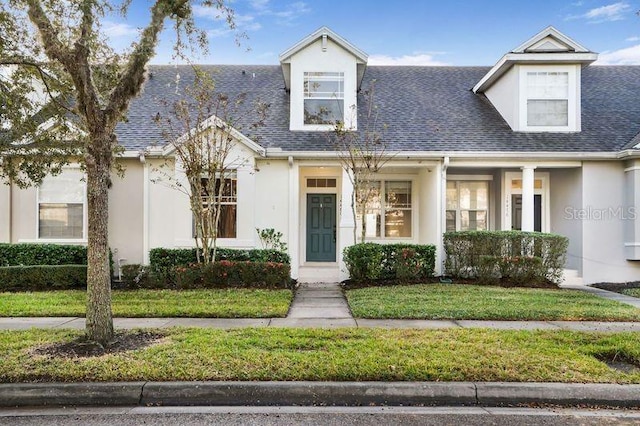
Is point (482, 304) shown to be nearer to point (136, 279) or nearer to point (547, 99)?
point (547, 99)

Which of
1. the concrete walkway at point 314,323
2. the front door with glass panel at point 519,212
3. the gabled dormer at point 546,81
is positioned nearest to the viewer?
the concrete walkway at point 314,323

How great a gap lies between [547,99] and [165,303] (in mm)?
12107

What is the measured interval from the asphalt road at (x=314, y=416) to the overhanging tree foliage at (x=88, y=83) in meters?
1.50

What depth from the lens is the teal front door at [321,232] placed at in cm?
1367

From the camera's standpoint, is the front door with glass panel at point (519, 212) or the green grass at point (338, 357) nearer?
the green grass at point (338, 357)

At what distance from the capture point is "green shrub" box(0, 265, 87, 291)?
10.2 meters

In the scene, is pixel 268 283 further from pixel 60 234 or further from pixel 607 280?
pixel 607 280

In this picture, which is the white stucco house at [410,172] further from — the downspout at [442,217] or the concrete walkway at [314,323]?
the concrete walkway at [314,323]

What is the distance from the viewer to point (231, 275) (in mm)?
10336

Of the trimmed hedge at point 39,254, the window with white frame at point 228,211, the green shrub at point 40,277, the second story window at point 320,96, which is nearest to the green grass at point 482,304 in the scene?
the window with white frame at point 228,211

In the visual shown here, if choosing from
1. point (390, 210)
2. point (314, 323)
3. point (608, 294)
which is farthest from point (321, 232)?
point (608, 294)

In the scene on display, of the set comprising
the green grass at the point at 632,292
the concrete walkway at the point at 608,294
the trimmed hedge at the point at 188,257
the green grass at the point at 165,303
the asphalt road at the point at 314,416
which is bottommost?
the asphalt road at the point at 314,416

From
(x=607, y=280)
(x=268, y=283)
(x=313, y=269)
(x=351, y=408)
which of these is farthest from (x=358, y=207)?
(x=351, y=408)

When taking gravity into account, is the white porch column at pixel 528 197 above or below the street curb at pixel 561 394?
above
